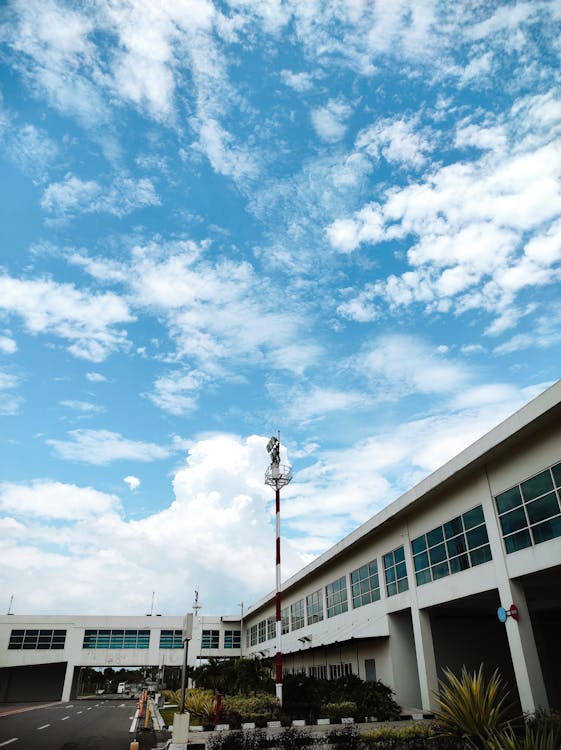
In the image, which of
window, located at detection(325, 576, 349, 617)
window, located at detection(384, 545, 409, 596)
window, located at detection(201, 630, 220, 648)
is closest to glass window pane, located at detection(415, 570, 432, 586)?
window, located at detection(384, 545, 409, 596)

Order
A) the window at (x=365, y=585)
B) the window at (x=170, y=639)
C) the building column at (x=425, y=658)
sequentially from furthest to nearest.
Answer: the window at (x=170, y=639)
the window at (x=365, y=585)
the building column at (x=425, y=658)

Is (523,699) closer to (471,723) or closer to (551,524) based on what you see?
(471,723)

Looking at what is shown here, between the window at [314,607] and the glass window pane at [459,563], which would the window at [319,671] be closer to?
the window at [314,607]

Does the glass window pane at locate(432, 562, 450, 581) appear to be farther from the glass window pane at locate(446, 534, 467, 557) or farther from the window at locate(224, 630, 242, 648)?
the window at locate(224, 630, 242, 648)

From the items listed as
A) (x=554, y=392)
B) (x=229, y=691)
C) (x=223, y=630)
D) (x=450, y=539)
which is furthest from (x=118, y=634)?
(x=554, y=392)

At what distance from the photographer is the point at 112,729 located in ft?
70.8

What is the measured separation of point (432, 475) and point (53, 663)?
50.3 m

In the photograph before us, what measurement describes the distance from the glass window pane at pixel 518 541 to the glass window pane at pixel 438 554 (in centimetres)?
408

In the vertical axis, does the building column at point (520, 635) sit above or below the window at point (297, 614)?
below

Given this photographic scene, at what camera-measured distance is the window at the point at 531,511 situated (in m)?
14.9

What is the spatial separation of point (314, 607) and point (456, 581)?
20.3 metres

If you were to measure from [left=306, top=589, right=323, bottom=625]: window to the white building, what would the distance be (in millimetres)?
64

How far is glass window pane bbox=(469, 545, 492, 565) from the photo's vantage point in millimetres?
17666

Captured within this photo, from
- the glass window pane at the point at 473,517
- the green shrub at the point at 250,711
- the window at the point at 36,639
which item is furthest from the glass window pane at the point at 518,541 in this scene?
the window at the point at 36,639
